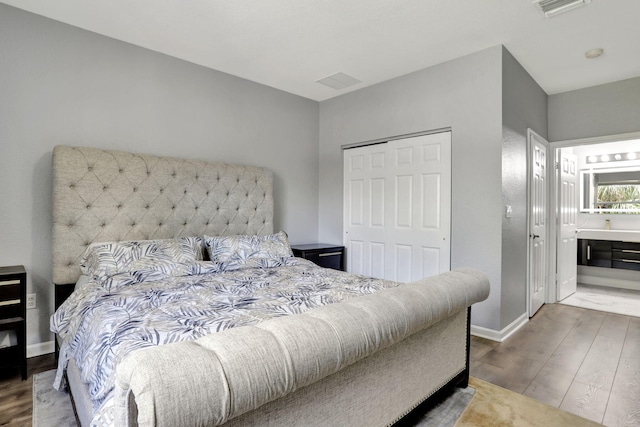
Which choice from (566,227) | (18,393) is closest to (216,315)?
(18,393)

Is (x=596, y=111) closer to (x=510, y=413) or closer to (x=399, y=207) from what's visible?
(x=399, y=207)

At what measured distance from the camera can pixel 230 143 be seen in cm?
358

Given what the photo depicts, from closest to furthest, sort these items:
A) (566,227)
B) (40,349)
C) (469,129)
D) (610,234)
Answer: (40,349)
(469,129)
(566,227)
(610,234)

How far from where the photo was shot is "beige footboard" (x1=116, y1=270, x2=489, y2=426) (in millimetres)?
778

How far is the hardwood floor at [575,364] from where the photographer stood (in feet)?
6.56

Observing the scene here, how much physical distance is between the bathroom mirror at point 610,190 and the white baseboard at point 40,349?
7152mm

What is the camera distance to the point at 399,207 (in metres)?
3.70

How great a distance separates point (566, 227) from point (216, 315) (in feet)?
15.5

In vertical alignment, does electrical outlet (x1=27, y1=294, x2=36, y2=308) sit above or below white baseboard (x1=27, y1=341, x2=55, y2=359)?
above

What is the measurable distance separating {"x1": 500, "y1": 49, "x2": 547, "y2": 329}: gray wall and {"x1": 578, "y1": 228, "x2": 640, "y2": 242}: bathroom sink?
2568 millimetres

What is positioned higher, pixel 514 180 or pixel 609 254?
pixel 514 180

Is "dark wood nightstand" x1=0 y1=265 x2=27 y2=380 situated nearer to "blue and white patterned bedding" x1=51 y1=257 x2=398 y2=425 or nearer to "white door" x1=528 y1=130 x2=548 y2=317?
"blue and white patterned bedding" x1=51 y1=257 x2=398 y2=425

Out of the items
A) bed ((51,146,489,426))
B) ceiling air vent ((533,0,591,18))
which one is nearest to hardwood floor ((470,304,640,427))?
bed ((51,146,489,426))

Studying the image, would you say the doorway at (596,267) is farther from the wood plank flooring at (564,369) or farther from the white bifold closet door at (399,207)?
the white bifold closet door at (399,207)
